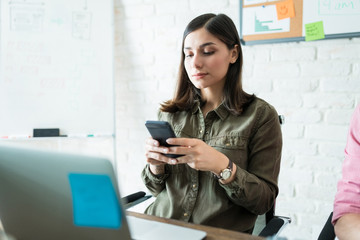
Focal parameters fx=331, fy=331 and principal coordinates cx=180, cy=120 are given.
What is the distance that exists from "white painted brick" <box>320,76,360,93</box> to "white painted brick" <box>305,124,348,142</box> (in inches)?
6.9

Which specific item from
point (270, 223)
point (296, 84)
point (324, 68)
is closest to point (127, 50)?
point (296, 84)

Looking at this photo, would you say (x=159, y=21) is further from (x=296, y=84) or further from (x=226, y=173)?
(x=226, y=173)

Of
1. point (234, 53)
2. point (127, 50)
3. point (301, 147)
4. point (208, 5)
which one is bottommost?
point (301, 147)

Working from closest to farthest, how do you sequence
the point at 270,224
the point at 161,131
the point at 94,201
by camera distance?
1. the point at 94,201
2. the point at 161,131
3. the point at 270,224

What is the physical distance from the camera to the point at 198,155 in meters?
0.91

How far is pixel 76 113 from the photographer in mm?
1977

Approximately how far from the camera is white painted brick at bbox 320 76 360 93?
1518mm

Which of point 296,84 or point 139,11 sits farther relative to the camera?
point 139,11

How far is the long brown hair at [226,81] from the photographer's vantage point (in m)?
1.13

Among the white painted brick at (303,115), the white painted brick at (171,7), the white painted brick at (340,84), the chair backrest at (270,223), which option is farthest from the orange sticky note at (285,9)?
the chair backrest at (270,223)

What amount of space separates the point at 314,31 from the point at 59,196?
1.42 metres

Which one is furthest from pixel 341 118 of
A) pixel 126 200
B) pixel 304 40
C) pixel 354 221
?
pixel 126 200

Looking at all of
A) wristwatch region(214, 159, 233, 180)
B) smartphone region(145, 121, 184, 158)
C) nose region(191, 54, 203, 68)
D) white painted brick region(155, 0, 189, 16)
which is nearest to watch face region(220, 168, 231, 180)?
wristwatch region(214, 159, 233, 180)

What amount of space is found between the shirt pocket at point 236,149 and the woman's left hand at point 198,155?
0.48ft
